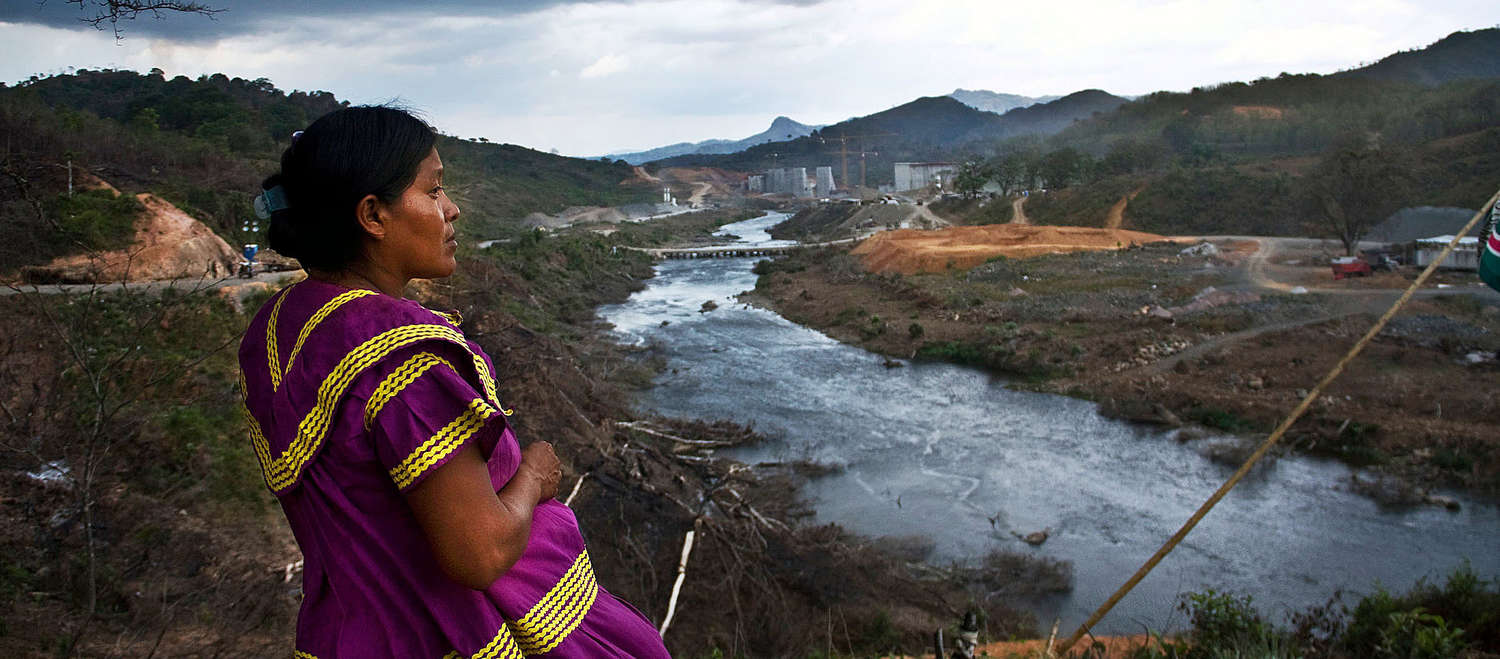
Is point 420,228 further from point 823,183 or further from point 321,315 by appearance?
point 823,183

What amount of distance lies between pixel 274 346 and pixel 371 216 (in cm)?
21

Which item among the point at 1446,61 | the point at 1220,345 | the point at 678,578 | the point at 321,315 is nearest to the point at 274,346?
the point at 321,315

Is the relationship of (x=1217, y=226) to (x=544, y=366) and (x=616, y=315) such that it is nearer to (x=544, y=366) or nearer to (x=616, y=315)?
(x=616, y=315)

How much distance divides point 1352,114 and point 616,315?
1988 inches

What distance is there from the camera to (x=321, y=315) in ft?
3.89

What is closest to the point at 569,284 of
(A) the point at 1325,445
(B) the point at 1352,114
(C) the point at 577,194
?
(A) the point at 1325,445

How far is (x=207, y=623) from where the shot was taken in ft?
15.3

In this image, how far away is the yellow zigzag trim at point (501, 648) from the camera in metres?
1.21

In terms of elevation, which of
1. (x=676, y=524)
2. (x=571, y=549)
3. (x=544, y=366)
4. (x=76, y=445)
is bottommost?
(x=676, y=524)

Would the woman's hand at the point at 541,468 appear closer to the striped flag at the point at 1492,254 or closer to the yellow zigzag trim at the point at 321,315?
the yellow zigzag trim at the point at 321,315

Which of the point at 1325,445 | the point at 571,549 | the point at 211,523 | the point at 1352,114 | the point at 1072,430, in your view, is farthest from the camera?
the point at 1352,114

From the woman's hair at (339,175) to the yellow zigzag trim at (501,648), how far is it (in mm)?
548

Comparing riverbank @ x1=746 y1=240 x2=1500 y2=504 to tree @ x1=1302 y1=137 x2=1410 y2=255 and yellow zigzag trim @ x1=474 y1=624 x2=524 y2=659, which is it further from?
yellow zigzag trim @ x1=474 y1=624 x2=524 y2=659

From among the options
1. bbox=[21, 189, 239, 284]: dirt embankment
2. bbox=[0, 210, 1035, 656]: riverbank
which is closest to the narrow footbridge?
bbox=[21, 189, 239, 284]: dirt embankment
